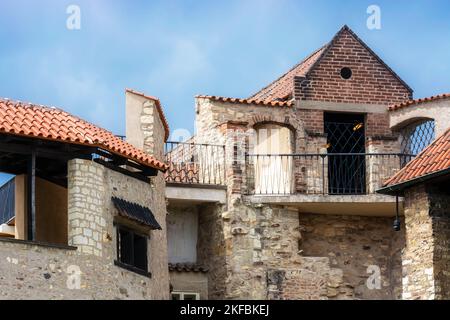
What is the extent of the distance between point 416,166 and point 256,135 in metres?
9.37

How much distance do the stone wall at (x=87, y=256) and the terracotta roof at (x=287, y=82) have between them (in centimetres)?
757

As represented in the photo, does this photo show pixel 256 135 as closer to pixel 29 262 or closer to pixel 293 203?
pixel 293 203

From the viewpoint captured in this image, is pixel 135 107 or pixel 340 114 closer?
pixel 135 107

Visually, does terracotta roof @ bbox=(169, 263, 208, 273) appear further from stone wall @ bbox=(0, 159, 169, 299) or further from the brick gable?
the brick gable

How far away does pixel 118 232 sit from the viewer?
42.8 m

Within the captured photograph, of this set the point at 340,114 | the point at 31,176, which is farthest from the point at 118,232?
the point at 340,114

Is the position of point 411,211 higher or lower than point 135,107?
lower

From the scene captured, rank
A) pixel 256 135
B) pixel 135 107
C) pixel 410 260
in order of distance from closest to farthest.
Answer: pixel 410 260
pixel 135 107
pixel 256 135

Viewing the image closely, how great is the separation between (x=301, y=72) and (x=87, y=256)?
11503 mm

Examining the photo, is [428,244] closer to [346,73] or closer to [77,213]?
[77,213]

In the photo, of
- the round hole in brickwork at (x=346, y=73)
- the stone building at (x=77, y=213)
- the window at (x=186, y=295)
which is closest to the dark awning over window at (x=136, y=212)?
the stone building at (x=77, y=213)

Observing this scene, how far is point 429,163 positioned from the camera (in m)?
40.6

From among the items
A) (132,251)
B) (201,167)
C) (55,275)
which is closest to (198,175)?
(201,167)

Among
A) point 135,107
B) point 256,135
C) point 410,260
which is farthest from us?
point 256,135
